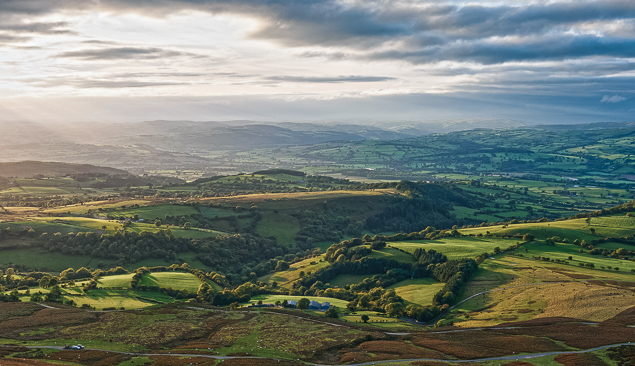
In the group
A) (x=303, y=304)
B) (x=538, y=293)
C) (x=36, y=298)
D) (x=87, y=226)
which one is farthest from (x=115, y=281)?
(x=538, y=293)

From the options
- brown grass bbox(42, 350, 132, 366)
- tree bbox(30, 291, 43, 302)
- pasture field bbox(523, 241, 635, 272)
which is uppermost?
brown grass bbox(42, 350, 132, 366)

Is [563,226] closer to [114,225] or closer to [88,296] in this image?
[88,296]

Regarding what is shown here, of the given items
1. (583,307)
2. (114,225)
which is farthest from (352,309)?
(114,225)

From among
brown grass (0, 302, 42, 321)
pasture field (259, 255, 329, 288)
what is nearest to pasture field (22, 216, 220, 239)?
pasture field (259, 255, 329, 288)

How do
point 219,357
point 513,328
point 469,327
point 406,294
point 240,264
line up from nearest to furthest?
point 219,357, point 513,328, point 469,327, point 406,294, point 240,264

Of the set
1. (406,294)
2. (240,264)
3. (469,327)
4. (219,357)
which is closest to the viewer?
(219,357)

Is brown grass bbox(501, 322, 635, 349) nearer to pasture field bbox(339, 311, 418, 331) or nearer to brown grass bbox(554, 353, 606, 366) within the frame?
brown grass bbox(554, 353, 606, 366)

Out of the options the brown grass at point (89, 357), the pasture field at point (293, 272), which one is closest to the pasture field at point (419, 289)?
the pasture field at point (293, 272)

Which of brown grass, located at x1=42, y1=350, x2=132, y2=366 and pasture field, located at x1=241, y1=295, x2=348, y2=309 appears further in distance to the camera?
pasture field, located at x1=241, y1=295, x2=348, y2=309
